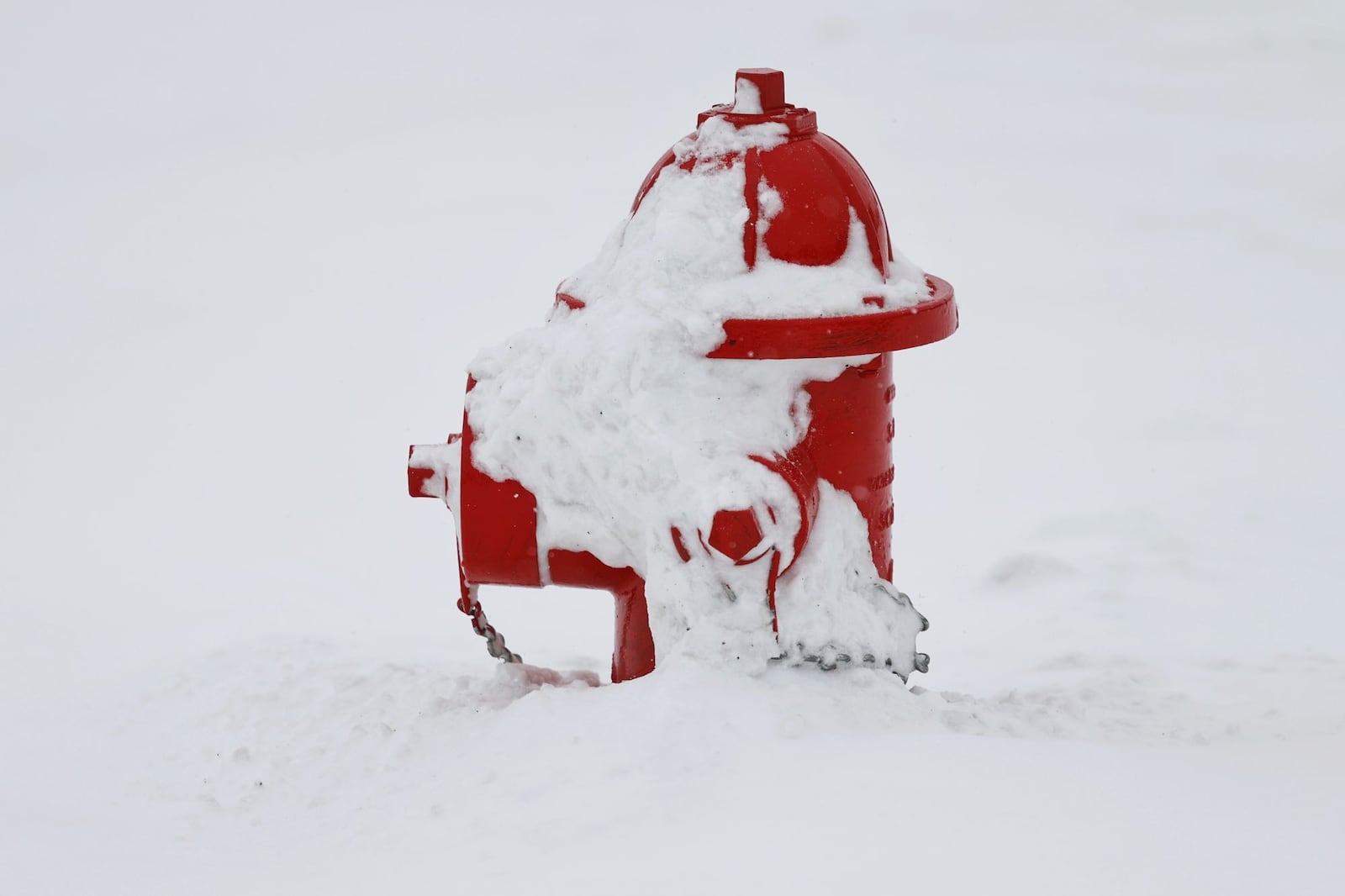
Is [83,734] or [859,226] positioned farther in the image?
[83,734]

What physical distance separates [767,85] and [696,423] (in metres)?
0.51

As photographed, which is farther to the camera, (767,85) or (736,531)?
(767,85)

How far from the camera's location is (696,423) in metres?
2.37

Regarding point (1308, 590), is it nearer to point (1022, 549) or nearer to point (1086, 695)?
point (1022, 549)

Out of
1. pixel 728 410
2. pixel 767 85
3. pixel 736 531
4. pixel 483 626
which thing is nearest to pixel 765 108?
pixel 767 85

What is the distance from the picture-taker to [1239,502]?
12.8 ft

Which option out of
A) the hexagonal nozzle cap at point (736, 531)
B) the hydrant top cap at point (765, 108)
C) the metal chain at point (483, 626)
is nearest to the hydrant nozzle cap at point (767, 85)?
the hydrant top cap at point (765, 108)

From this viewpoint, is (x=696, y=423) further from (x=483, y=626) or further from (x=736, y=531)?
(x=483, y=626)

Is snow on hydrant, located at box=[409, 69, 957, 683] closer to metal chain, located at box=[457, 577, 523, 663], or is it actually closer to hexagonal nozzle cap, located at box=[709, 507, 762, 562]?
hexagonal nozzle cap, located at box=[709, 507, 762, 562]

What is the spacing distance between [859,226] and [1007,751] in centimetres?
77

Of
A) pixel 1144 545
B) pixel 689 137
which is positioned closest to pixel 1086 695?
pixel 1144 545

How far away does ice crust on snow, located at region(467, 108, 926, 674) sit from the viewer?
92.4 inches

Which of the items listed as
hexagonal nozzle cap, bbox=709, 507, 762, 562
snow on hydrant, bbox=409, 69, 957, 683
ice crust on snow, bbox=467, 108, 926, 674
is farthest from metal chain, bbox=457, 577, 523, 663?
hexagonal nozzle cap, bbox=709, 507, 762, 562

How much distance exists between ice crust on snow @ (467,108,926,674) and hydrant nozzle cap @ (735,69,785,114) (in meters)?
0.04
